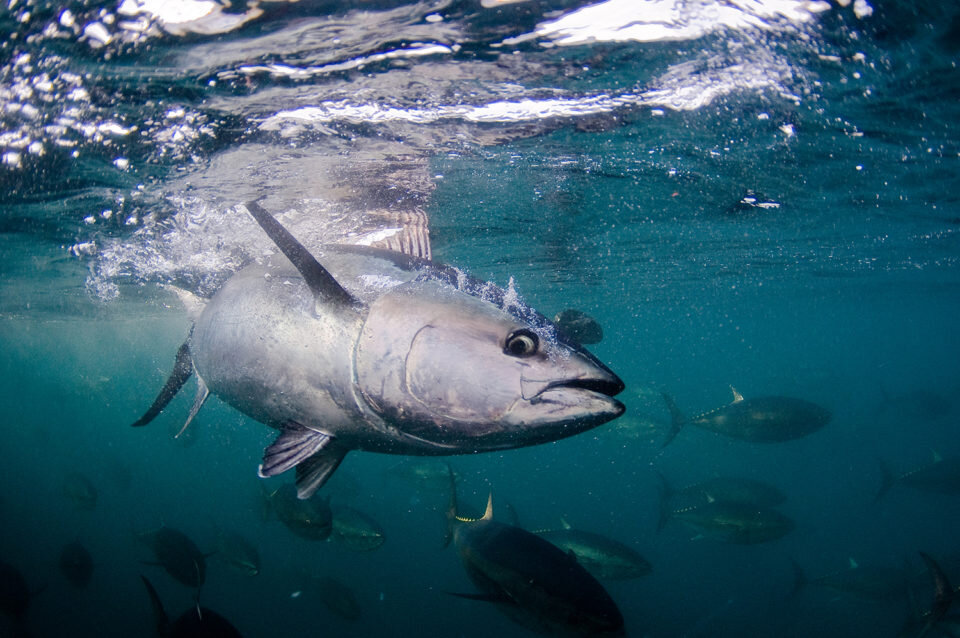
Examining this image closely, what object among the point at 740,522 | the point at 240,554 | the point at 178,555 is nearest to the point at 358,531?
the point at 240,554

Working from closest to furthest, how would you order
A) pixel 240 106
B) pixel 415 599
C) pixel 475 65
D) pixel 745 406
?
pixel 475 65, pixel 240 106, pixel 745 406, pixel 415 599

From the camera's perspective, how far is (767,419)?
1093 centimetres

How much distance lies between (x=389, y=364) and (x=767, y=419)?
463 inches

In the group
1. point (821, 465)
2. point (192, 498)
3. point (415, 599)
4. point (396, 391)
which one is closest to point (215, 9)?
point (396, 391)

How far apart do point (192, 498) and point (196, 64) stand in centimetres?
3718

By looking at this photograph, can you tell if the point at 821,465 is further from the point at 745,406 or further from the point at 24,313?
the point at 24,313

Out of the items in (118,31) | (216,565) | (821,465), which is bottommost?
(821,465)

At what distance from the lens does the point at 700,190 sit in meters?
9.61

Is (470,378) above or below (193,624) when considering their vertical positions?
above

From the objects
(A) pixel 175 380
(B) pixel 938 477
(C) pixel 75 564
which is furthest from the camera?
(B) pixel 938 477

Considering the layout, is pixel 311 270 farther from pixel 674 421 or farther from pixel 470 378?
pixel 674 421

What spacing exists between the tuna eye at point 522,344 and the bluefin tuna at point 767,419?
1109 centimetres

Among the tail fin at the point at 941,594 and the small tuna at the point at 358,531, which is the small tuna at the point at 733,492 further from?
the small tuna at the point at 358,531

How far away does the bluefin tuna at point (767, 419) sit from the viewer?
10758 mm
